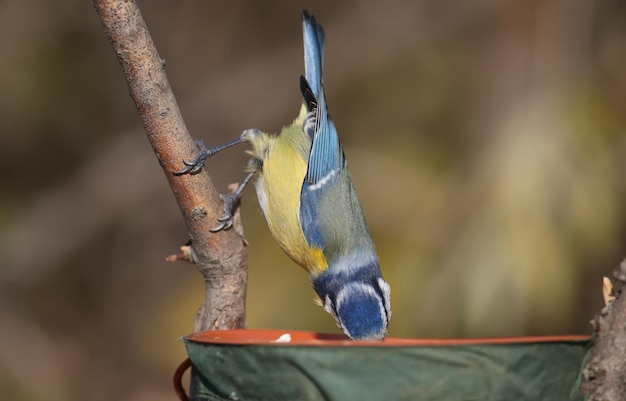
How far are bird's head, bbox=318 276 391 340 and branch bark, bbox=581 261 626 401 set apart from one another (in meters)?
0.74

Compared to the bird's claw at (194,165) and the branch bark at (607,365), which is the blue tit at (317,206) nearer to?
the bird's claw at (194,165)

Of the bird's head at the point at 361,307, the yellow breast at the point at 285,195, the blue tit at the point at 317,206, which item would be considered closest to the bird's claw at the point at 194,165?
the blue tit at the point at 317,206

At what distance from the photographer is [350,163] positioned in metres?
4.35

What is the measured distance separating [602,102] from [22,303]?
3176 millimetres

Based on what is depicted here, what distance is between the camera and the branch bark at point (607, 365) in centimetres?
A: 151

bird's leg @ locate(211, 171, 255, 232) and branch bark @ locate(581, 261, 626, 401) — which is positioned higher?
bird's leg @ locate(211, 171, 255, 232)

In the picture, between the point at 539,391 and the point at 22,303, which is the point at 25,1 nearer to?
the point at 22,303

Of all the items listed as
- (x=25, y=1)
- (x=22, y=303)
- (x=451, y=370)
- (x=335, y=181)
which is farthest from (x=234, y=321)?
(x=25, y=1)

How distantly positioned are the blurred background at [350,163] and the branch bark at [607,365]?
6.44 ft

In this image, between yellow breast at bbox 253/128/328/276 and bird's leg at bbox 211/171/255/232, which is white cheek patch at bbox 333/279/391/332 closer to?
yellow breast at bbox 253/128/328/276

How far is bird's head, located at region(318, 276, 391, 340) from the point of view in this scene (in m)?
2.20

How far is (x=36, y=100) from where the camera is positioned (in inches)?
183

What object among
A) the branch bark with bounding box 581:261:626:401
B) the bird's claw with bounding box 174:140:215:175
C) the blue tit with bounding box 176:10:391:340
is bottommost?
the branch bark with bounding box 581:261:626:401

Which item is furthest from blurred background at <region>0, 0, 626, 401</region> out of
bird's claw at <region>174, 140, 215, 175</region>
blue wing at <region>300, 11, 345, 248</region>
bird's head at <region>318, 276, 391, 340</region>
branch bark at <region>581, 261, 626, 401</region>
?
branch bark at <region>581, 261, 626, 401</region>
